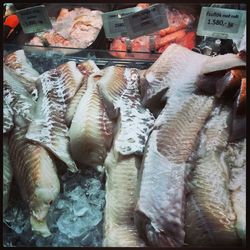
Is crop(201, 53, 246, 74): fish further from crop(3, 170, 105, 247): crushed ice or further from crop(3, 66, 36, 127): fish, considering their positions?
crop(3, 66, 36, 127): fish

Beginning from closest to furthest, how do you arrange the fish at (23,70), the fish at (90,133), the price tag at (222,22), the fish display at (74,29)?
the fish at (90,133), the price tag at (222,22), the fish at (23,70), the fish display at (74,29)

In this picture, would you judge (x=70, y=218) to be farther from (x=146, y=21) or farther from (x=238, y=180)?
(x=146, y=21)

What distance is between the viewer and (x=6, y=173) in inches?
78.6

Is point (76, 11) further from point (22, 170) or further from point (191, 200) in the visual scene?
point (191, 200)

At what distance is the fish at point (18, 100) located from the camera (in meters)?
2.08

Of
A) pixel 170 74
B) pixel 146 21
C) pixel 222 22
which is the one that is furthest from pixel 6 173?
pixel 222 22

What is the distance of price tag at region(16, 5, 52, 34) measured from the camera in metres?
2.41

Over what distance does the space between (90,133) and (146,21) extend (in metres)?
0.65

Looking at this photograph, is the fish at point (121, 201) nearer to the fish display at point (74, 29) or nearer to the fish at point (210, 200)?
the fish at point (210, 200)

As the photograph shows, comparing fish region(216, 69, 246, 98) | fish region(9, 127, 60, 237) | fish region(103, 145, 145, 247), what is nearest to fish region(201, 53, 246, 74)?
fish region(216, 69, 246, 98)

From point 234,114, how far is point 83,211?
0.77m

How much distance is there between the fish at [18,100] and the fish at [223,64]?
2.72ft

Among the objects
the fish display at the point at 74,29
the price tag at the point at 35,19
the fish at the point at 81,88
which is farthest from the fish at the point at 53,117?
the fish display at the point at 74,29

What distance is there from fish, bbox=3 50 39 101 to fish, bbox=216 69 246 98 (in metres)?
0.92
